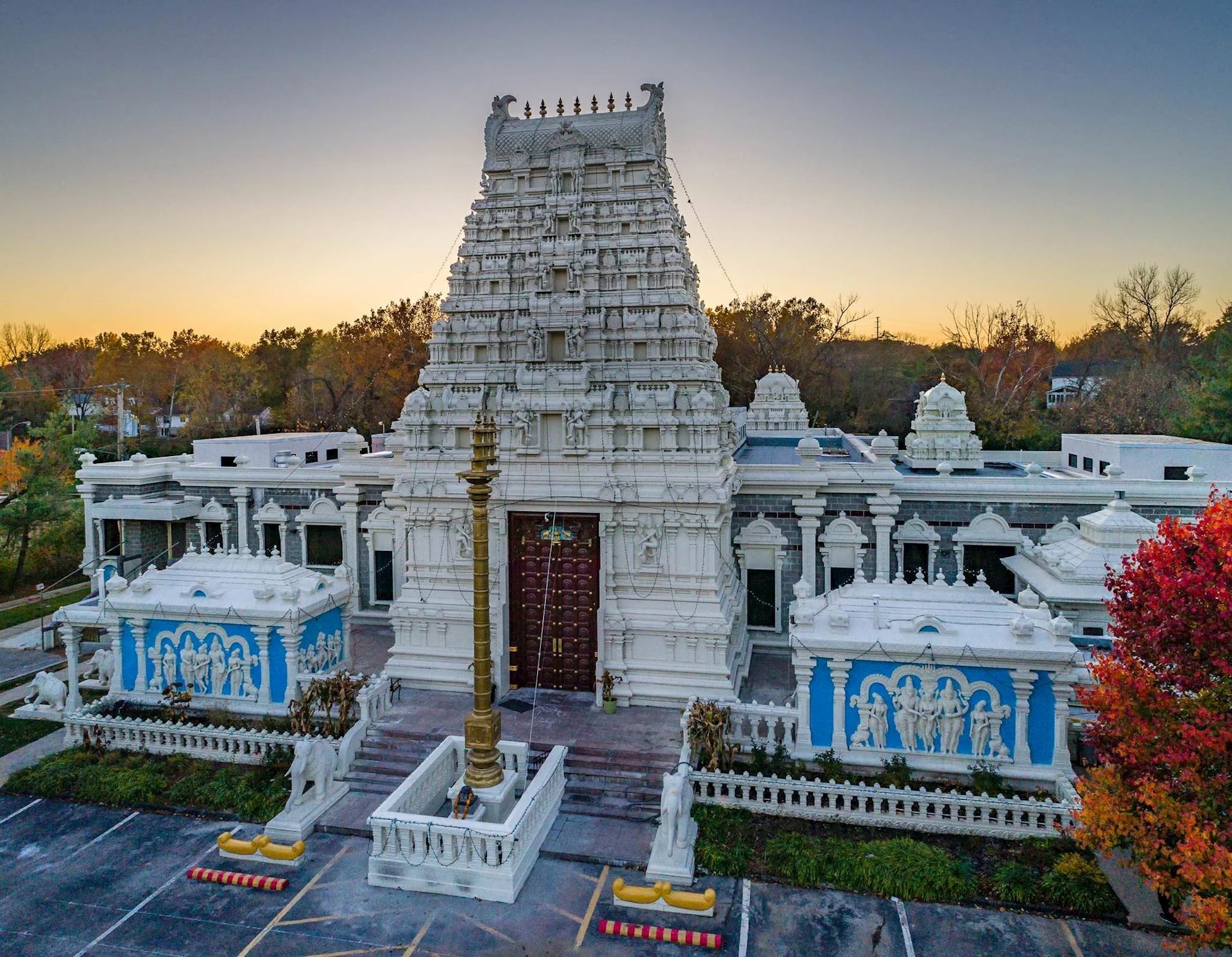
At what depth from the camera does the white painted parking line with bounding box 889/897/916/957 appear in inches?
389

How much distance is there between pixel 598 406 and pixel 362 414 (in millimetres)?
40387

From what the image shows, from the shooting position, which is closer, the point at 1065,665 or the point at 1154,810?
the point at 1154,810

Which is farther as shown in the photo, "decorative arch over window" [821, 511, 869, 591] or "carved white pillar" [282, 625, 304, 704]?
"decorative arch over window" [821, 511, 869, 591]

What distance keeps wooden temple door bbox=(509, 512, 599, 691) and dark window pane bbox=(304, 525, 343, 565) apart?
369 inches

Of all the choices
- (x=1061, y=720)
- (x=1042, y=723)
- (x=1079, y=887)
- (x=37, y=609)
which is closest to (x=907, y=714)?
(x=1042, y=723)

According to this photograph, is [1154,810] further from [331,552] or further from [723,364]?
[723,364]

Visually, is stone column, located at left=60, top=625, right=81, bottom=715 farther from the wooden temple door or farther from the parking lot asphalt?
the wooden temple door

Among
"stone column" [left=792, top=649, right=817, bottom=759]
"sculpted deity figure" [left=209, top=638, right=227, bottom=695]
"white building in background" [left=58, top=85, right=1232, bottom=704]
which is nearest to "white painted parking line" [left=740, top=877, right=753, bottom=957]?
"stone column" [left=792, top=649, right=817, bottom=759]

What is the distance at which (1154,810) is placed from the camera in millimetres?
8977

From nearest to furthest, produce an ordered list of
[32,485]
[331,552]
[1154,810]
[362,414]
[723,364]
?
[1154,810] → [331,552] → [32,485] → [362,414] → [723,364]

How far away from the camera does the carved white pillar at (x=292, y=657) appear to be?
15703 millimetres

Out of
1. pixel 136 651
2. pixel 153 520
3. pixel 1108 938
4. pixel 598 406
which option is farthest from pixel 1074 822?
pixel 153 520

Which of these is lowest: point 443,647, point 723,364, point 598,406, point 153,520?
point 443,647

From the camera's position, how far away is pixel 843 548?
20266 millimetres
